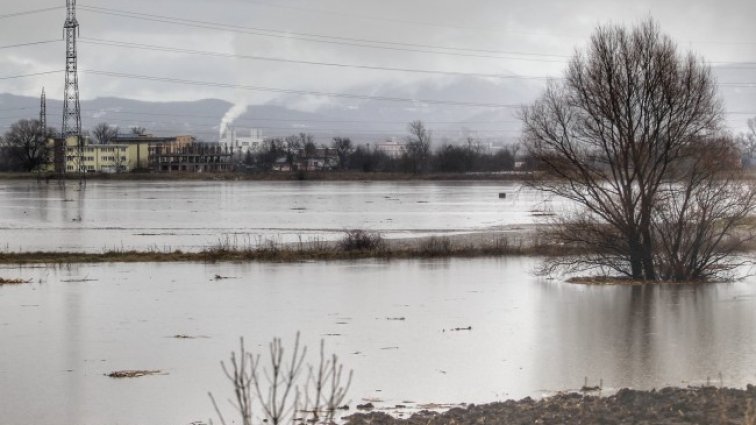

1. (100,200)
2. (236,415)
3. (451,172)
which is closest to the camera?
(236,415)

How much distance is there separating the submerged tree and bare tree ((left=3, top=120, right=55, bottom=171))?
13619cm

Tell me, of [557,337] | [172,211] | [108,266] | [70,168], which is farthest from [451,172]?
[557,337]

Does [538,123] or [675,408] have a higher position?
[538,123]

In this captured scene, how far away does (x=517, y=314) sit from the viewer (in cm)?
2116

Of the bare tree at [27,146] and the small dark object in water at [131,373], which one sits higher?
the bare tree at [27,146]

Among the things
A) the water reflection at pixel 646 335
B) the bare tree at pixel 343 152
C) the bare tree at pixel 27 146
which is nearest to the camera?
the water reflection at pixel 646 335

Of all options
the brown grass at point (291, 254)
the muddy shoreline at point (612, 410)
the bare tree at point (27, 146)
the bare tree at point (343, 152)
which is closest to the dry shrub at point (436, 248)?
the brown grass at point (291, 254)

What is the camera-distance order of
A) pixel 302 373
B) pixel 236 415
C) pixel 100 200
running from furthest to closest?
1. pixel 100 200
2. pixel 302 373
3. pixel 236 415

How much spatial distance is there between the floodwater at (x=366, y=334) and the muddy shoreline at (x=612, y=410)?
113cm

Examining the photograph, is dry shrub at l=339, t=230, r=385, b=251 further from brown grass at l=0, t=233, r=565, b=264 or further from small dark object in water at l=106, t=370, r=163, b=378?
small dark object in water at l=106, t=370, r=163, b=378

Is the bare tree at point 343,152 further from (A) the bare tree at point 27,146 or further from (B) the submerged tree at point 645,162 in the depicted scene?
(B) the submerged tree at point 645,162

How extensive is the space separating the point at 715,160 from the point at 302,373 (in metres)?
16.1

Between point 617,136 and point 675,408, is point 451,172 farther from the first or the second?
point 675,408

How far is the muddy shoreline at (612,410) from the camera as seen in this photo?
35.3 feet
